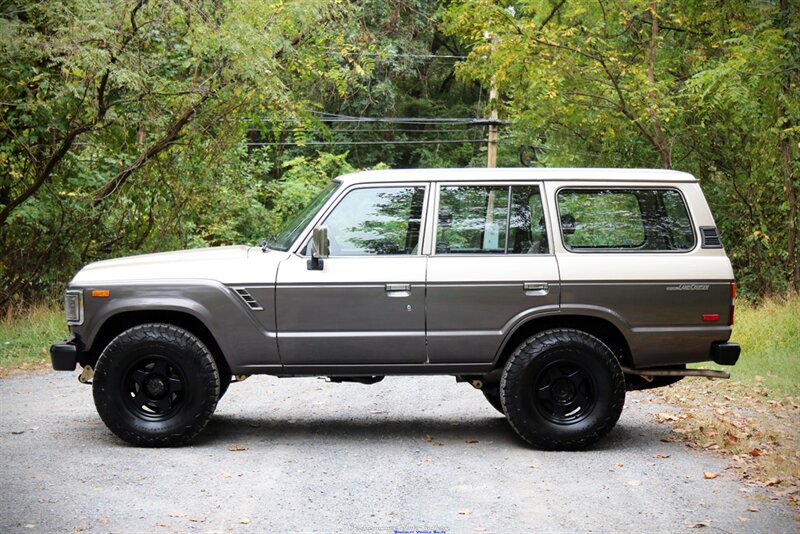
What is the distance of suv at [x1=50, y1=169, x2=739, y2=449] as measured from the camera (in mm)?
7578

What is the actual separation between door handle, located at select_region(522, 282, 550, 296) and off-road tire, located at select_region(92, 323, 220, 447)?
94.7 inches

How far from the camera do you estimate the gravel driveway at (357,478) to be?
19.0 feet

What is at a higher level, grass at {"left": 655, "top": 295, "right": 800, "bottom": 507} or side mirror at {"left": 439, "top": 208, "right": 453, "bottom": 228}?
side mirror at {"left": 439, "top": 208, "right": 453, "bottom": 228}

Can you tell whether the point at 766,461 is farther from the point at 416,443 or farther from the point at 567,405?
the point at 416,443

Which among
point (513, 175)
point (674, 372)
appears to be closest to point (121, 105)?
point (513, 175)

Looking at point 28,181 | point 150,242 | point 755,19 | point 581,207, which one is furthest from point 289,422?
point 755,19

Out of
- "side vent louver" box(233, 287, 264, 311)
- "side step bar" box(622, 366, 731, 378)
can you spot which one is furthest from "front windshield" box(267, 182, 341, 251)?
"side step bar" box(622, 366, 731, 378)

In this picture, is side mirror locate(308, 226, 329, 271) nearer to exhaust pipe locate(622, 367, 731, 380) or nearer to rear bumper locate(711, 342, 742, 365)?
exhaust pipe locate(622, 367, 731, 380)

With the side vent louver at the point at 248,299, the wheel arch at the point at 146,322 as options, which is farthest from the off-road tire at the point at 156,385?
the side vent louver at the point at 248,299

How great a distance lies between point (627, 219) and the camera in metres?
7.92

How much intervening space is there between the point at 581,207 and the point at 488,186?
2.46 ft

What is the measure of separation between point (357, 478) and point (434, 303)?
5.00 ft

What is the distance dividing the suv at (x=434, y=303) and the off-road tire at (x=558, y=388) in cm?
1

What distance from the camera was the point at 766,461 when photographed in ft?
23.9
